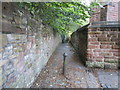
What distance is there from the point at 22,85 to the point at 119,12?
364 cm

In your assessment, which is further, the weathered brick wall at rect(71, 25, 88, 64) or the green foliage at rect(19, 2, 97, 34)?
the weathered brick wall at rect(71, 25, 88, 64)

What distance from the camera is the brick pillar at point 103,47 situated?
8.85ft

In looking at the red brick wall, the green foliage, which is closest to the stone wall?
the green foliage

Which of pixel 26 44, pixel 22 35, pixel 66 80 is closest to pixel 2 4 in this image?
pixel 22 35

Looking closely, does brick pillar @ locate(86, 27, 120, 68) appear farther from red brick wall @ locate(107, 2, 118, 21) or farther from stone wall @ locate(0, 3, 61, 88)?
stone wall @ locate(0, 3, 61, 88)

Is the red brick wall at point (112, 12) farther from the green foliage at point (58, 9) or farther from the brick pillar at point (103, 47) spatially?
the green foliage at point (58, 9)

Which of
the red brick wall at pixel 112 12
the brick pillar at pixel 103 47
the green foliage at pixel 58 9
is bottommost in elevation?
the brick pillar at pixel 103 47

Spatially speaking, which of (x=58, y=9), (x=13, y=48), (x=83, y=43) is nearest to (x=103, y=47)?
(x=83, y=43)

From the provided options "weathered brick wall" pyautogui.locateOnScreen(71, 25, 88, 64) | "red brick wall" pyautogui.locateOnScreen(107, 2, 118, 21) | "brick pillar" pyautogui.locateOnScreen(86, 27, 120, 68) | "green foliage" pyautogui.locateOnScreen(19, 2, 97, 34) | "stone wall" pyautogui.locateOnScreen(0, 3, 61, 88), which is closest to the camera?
"stone wall" pyautogui.locateOnScreen(0, 3, 61, 88)

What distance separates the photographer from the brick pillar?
8.85 ft

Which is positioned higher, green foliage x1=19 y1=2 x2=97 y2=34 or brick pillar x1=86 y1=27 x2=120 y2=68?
green foliage x1=19 y1=2 x2=97 y2=34

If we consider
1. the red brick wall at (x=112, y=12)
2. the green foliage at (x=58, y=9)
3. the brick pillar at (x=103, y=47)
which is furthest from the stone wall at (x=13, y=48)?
the red brick wall at (x=112, y=12)

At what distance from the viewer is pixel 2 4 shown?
106cm

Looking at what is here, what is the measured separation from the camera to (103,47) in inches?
109
